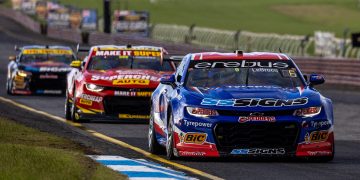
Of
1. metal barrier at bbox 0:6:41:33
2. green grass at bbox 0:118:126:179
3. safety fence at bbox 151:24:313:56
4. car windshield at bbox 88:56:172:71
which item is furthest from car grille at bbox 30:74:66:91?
metal barrier at bbox 0:6:41:33

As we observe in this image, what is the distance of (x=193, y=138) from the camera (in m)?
13.6

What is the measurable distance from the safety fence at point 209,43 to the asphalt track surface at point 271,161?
1239 millimetres

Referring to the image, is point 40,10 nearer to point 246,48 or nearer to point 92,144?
point 246,48

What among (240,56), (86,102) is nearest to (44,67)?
(86,102)

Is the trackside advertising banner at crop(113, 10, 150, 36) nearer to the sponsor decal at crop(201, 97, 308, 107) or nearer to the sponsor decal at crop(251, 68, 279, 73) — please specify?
the sponsor decal at crop(251, 68, 279, 73)

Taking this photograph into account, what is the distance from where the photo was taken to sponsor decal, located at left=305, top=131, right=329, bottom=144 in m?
13.5

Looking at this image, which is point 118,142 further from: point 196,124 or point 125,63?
point 125,63

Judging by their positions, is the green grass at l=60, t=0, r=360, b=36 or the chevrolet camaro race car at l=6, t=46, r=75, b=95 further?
the green grass at l=60, t=0, r=360, b=36

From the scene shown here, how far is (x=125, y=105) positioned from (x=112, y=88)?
1.18 feet

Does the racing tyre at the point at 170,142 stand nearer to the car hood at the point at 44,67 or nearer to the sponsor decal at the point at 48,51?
the car hood at the point at 44,67

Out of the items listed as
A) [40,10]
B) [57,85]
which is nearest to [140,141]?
[57,85]

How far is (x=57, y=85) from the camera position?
3073 centimetres

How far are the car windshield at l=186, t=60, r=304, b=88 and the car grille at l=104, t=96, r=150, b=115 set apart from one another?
5.76 meters

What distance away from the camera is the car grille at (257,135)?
13.4 metres
